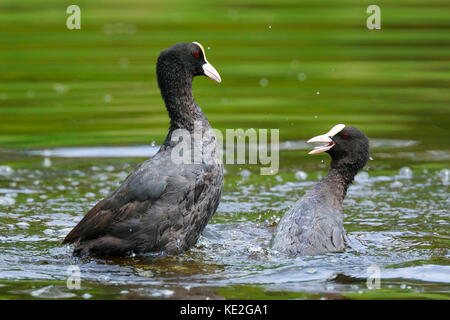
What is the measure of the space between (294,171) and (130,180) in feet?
9.70

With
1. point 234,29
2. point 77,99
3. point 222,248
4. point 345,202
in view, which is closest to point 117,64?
point 77,99

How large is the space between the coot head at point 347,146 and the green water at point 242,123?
62 centimetres

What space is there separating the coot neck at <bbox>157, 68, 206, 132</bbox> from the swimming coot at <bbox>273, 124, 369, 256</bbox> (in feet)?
3.38

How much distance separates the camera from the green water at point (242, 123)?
6375 mm

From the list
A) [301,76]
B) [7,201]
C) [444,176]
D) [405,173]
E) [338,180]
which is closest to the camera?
[338,180]

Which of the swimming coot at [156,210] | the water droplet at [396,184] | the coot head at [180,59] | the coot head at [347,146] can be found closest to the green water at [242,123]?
the water droplet at [396,184]

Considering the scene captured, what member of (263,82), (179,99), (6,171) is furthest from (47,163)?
(263,82)

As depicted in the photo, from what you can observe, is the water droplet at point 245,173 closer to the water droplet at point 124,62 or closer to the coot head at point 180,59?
the coot head at point 180,59

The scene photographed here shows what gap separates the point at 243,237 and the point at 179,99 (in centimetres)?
131

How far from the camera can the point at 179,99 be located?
7.33 meters

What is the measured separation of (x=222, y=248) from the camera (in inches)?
282

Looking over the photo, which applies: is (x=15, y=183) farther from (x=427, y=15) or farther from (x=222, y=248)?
(x=427, y=15)

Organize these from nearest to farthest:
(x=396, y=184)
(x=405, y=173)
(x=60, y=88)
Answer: (x=396, y=184), (x=405, y=173), (x=60, y=88)

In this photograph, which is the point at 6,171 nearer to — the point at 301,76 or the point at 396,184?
the point at 396,184
